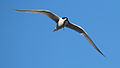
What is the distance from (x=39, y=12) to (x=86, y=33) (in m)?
7.96

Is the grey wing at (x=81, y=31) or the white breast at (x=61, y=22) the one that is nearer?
the white breast at (x=61, y=22)

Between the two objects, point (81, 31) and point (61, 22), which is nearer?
point (61, 22)

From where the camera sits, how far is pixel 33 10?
35.3 metres

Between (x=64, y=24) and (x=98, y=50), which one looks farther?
(x=98, y=50)

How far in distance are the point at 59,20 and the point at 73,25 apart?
10.1ft

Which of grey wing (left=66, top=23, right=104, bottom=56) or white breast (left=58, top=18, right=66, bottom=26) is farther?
grey wing (left=66, top=23, right=104, bottom=56)

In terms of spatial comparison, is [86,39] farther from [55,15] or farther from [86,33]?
[55,15]

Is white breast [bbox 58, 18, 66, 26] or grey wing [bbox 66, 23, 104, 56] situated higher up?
grey wing [bbox 66, 23, 104, 56]

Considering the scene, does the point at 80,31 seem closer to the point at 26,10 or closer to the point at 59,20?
the point at 59,20

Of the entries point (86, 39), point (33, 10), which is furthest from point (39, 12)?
point (86, 39)

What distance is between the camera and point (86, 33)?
133 ft

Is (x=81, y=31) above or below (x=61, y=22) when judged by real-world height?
above

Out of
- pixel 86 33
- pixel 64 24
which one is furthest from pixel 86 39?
pixel 64 24

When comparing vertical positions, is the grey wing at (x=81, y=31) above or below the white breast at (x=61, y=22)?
above
